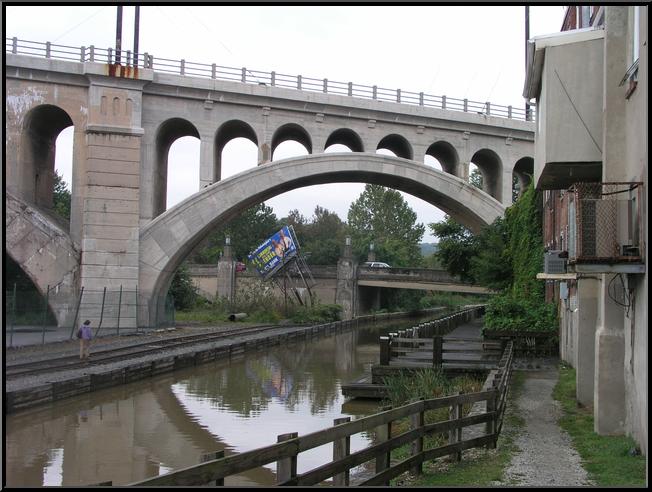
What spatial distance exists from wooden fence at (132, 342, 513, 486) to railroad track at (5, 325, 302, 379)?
10.5 m

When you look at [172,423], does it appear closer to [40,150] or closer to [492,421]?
[492,421]

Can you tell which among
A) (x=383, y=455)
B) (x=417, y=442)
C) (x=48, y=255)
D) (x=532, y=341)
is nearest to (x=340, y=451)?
(x=383, y=455)

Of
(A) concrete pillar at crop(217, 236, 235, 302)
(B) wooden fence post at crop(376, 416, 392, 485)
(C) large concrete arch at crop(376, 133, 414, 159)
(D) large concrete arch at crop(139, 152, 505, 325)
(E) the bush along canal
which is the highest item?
(C) large concrete arch at crop(376, 133, 414, 159)

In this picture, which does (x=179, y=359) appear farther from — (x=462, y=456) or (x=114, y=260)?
(x=462, y=456)

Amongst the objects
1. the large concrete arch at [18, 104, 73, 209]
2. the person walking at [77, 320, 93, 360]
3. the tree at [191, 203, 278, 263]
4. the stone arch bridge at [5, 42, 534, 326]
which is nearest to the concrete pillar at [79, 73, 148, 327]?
the stone arch bridge at [5, 42, 534, 326]

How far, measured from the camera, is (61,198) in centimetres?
6888

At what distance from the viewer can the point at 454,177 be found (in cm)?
4031

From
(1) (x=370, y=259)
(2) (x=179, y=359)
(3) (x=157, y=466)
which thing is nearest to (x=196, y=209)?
(2) (x=179, y=359)

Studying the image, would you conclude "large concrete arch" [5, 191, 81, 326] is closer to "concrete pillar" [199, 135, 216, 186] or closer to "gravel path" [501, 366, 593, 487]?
"concrete pillar" [199, 135, 216, 186]

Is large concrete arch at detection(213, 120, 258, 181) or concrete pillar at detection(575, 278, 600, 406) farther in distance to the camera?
large concrete arch at detection(213, 120, 258, 181)

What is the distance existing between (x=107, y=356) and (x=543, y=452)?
706 inches

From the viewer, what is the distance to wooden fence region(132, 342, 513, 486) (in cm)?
623

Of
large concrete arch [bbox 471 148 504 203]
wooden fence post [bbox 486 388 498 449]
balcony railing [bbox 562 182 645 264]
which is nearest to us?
balcony railing [bbox 562 182 645 264]

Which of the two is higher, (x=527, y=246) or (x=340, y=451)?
(x=527, y=246)
